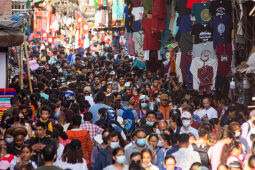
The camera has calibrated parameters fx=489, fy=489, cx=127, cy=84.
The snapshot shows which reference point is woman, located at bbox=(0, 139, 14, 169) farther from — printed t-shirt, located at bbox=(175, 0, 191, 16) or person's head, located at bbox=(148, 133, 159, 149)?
printed t-shirt, located at bbox=(175, 0, 191, 16)

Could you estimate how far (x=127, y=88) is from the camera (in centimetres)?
1398

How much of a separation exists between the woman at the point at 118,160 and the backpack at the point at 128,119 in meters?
2.78

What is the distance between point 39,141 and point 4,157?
2.49 feet

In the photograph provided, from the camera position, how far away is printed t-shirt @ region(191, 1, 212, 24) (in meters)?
13.6

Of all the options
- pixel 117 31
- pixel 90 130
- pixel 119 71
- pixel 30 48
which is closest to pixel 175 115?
pixel 90 130

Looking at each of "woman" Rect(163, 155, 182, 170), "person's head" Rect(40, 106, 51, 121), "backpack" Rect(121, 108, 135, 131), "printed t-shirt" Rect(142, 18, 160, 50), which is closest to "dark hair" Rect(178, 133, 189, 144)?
"woman" Rect(163, 155, 182, 170)

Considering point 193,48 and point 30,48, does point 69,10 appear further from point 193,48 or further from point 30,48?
point 193,48

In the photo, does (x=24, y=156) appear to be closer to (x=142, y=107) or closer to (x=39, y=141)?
(x=39, y=141)

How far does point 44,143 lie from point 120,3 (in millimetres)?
27003

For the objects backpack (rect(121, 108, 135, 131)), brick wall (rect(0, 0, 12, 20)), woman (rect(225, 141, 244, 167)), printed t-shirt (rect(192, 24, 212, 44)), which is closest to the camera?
woman (rect(225, 141, 244, 167))

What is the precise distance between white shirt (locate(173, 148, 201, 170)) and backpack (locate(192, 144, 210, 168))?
0.29 meters

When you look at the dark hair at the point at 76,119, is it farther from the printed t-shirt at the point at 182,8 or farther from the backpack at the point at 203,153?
the printed t-shirt at the point at 182,8

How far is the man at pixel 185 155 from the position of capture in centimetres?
690

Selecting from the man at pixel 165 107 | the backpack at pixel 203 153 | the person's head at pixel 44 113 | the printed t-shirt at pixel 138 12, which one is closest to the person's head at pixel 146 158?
the backpack at pixel 203 153
